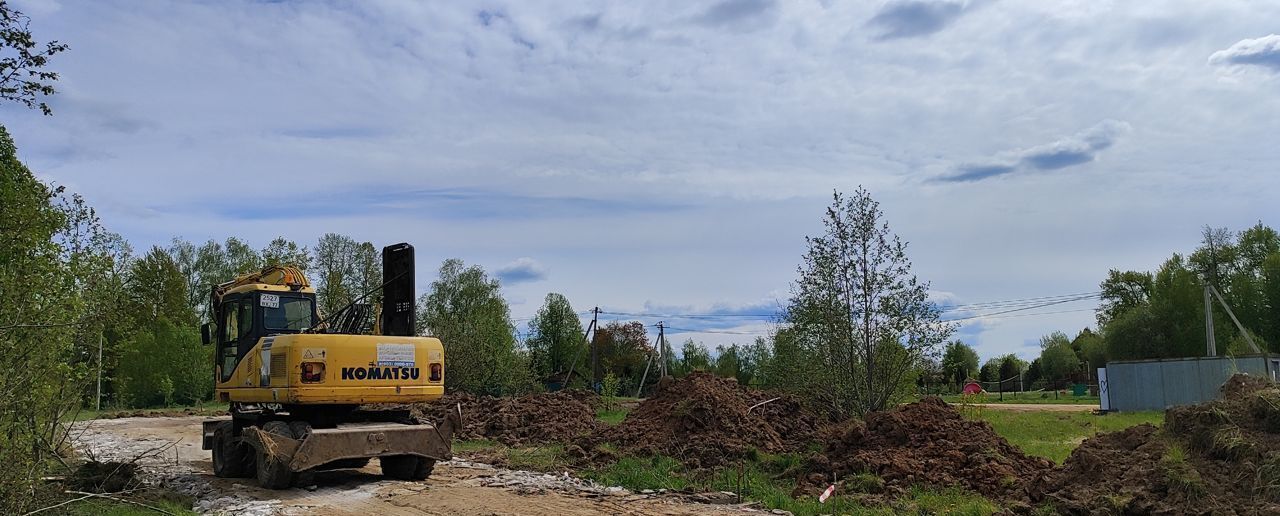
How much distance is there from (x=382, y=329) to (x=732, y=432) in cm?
625

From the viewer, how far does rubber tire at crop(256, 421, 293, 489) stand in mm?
11609

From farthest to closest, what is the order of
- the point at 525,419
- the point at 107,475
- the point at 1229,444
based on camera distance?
the point at 525,419, the point at 107,475, the point at 1229,444

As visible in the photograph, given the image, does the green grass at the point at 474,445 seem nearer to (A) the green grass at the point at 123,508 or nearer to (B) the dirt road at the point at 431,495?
(B) the dirt road at the point at 431,495

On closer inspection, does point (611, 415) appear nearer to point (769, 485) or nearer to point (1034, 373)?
point (769, 485)

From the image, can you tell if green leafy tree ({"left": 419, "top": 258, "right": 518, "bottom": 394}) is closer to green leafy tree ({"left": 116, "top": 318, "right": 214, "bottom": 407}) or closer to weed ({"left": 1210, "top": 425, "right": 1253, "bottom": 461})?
green leafy tree ({"left": 116, "top": 318, "right": 214, "bottom": 407})

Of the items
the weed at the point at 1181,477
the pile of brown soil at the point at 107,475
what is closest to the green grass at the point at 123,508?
the pile of brown soil at the point at 107,475

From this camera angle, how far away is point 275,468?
461 inches

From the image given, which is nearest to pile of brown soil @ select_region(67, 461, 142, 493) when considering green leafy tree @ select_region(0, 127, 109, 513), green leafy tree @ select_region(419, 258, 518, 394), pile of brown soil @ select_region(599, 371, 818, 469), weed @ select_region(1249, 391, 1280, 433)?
green leafy tree @ select_region(0, 127, 109, 513)

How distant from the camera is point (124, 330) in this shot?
26.3 feet

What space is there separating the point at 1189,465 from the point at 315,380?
10.8m

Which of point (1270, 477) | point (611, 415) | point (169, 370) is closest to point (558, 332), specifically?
point (169, 370)

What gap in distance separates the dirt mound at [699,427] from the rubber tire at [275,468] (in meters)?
5.68

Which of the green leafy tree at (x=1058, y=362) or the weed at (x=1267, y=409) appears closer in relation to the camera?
the weed at (x=1267, y=409)

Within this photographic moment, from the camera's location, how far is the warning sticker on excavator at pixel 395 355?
12.4 metres
